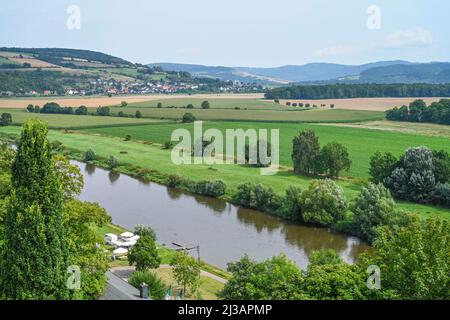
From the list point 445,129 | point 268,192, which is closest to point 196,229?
point 268,192

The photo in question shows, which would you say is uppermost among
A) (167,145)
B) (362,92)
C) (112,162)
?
(362,92)

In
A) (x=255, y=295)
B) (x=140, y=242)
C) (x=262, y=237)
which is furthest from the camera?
(x=262, y=237)

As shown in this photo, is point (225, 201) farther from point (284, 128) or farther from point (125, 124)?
point (125, 124)

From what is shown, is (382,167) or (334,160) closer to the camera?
(382,167)

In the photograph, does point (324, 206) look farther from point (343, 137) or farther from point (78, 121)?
point (78, 121)

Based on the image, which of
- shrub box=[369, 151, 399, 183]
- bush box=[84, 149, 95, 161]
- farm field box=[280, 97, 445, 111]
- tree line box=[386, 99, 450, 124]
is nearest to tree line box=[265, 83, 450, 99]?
farm field box=[280, 97, 445, 111]

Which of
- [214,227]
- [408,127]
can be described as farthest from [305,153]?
[408,127]
